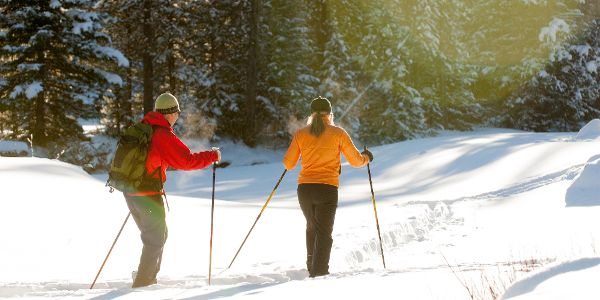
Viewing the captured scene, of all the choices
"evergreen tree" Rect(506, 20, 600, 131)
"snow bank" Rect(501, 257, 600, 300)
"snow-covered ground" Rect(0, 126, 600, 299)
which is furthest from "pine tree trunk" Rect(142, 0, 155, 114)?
"snow bank" Rect(501, 257, 600, 300)

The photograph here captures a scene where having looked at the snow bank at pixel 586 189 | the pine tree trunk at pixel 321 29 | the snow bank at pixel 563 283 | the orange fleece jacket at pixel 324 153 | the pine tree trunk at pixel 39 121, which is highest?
the pine tree trunk at pixel 321 29

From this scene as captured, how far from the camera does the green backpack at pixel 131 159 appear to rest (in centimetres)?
488

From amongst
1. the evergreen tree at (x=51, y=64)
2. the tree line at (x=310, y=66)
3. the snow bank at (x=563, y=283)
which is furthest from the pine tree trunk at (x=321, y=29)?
the snow bank at (x=563, y=283)

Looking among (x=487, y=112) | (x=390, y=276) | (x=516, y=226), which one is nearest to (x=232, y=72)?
(x=487, y=112)

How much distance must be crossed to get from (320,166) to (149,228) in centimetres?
172

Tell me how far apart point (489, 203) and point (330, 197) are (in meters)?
6.02

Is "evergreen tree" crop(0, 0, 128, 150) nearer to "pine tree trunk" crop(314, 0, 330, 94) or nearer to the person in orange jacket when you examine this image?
"pine tree trunk" crop(314, 0, 330, 94)

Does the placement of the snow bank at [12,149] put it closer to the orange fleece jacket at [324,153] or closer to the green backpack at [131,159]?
the green backpack at [131,159]

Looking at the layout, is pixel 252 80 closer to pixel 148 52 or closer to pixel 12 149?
pixel 148 52

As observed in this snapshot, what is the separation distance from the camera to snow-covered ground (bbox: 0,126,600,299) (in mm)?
4242

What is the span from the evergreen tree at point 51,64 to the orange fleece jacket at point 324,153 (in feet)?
57.4

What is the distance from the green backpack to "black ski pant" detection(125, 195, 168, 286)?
13 centimetres

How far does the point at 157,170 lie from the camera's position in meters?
5.12

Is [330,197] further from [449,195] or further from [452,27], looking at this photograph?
[452,27]
